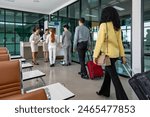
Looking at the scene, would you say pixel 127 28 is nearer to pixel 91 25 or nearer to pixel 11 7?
pixel 91 25

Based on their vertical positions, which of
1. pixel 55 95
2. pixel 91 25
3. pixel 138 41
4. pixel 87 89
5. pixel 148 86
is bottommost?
pixel 87 89

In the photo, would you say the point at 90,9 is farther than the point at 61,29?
No

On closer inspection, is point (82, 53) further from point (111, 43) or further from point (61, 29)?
point (61, 29)

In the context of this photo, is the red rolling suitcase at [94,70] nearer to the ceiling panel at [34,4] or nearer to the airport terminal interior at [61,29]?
the airport terminal interior at [61,29]

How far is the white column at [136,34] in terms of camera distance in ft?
13.3

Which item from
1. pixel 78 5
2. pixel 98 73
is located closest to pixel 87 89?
pixel 98 73

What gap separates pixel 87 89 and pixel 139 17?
2.27 metres

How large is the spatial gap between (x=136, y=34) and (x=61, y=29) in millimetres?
5784

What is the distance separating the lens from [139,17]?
4047mm

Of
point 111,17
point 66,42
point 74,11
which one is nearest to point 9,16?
point 74,11

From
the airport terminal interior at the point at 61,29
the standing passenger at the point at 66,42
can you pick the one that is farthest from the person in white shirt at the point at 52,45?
the standing passenger at the point at 66,42

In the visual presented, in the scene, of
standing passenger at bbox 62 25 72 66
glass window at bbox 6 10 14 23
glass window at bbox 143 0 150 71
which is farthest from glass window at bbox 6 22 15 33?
glass window at bbox 143 0 150 71

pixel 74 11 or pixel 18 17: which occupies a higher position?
pixel 18 17

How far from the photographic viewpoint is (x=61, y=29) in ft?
30.5
